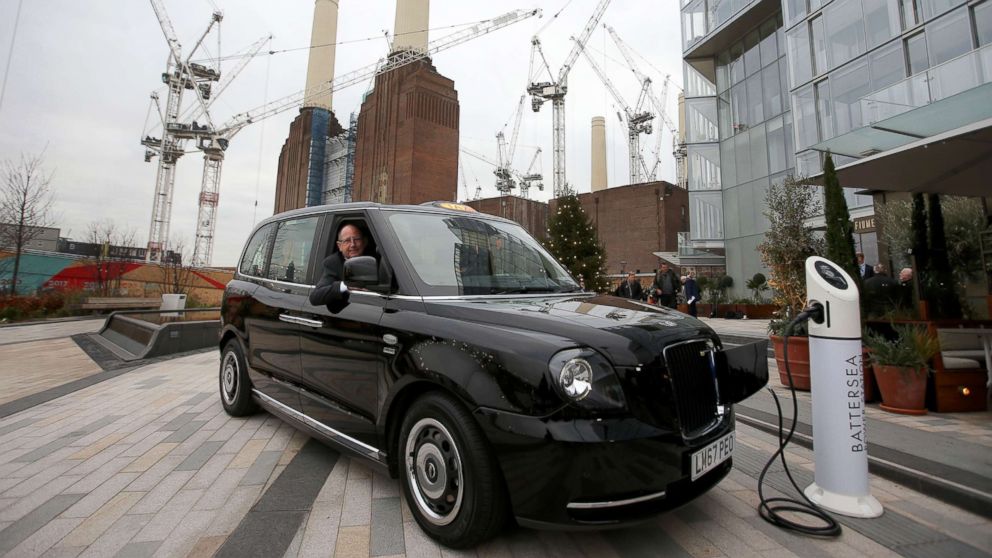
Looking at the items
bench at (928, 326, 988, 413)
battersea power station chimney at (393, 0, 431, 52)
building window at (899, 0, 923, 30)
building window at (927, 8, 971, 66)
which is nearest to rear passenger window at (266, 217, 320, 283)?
bench at (928, 326, 988, 413)

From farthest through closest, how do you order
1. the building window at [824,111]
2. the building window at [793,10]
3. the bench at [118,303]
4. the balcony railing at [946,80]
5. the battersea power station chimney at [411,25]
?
the battersea power station chimney at [411,25]
the building window at [793,10]
the bench at [118,303]
the building window at [824,111]
the balcony railing at [946,80]

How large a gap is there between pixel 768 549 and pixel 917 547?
81cm

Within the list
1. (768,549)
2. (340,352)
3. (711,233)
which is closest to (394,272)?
(340,352)

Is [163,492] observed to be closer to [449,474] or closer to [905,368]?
[449,474]

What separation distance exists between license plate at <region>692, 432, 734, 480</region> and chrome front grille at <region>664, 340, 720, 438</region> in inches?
3.3

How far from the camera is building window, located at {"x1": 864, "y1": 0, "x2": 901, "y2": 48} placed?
15.0m

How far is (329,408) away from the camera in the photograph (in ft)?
9.80

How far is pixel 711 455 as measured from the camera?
7.13ft

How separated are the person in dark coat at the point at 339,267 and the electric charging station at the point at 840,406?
3.05m

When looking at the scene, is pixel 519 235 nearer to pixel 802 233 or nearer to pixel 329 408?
pixel 329 408

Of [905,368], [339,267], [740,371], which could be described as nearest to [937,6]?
[905,368]

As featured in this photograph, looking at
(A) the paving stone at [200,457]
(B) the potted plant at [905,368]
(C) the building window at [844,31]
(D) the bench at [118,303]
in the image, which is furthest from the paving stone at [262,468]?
(C) the building window at [844,31]

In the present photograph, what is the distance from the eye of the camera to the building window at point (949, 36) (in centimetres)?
1291

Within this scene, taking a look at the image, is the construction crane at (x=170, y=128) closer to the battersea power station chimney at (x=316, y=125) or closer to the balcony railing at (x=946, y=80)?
the battersea power station chimney at (x=316, y=125)
